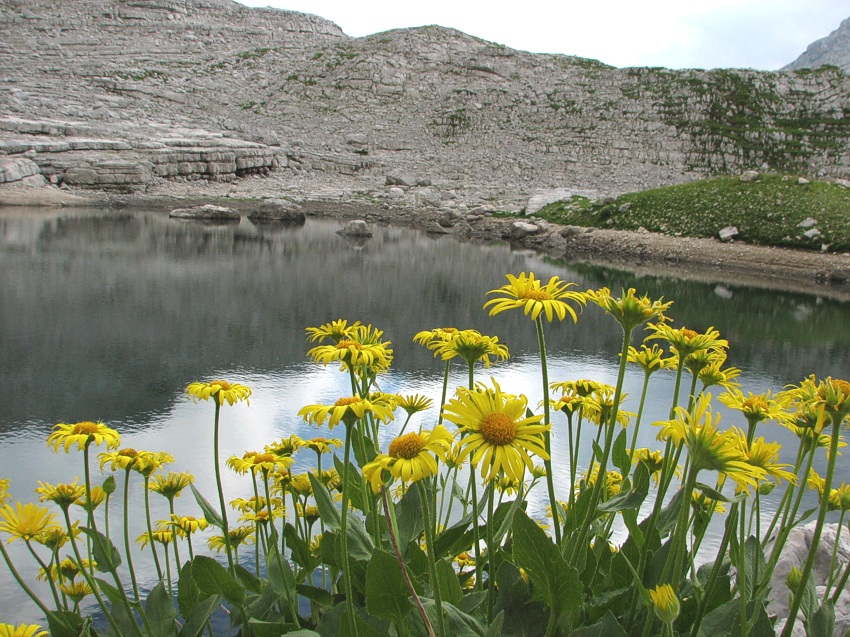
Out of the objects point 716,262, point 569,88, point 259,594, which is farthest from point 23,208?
point 569,88

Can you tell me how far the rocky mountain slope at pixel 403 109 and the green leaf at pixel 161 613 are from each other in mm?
39063

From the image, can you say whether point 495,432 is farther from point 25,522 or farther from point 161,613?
point 25,522

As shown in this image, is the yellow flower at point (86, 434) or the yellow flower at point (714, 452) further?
the yellow flower at point (86, 434)

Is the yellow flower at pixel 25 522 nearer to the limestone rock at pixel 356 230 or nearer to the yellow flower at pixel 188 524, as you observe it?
the yellow flower at pixel 188 524

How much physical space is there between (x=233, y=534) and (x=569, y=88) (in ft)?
206

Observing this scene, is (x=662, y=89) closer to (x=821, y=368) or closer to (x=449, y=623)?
(x=821, y=368)

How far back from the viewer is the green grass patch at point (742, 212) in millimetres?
24375

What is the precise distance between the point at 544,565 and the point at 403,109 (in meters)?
58.5

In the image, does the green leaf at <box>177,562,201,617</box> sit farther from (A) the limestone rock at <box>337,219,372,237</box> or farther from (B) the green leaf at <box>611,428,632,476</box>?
(A) the limestone rock at <box>337,219,372,237</box>

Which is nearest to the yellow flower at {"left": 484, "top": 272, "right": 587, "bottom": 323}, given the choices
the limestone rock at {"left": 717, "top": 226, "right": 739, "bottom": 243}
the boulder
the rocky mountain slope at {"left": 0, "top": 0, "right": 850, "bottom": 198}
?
the limestone rock at {"left": 717, "top": 226, "right": 739, "bottom": 243}

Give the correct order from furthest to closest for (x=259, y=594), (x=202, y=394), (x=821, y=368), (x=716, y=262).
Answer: (x=716, y=262), (x=821, y=368), (x=259, y=594), (x=202, y=394)

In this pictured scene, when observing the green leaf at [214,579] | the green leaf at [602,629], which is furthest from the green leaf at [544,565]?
the green leaf at [214,579]

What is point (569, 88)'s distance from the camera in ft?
199

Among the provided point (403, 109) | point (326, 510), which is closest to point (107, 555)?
point (326, 510)
